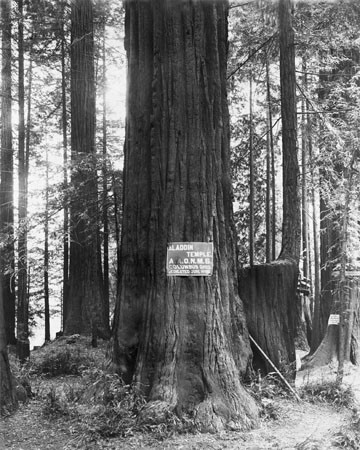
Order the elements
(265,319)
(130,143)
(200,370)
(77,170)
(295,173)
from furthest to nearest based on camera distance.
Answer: (77,170), (295,173), (265,319), (130,143), (200,370)

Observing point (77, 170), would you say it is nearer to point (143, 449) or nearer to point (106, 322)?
point (106, 322)

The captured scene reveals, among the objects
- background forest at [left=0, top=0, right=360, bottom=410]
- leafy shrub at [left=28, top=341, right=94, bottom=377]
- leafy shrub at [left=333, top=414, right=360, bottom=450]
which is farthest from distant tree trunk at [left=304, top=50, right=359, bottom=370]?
leafy shrub at [left=28, top=341, right=94, bottom=377]

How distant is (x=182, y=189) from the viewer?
6.25 meters

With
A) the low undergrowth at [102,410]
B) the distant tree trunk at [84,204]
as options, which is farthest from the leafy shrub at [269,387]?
the distant tree trunk at [84,204]

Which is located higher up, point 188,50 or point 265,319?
point 188,50

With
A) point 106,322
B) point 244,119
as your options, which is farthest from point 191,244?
point 244,119

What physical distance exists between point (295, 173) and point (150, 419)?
19.4 feet

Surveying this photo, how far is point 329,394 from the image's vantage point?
7.50 m

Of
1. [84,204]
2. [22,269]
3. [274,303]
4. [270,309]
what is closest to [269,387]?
[270,309]

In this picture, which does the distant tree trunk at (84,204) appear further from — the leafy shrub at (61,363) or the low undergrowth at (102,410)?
the low undergrowth at (102,410)

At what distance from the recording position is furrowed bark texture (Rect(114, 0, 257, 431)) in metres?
5.93

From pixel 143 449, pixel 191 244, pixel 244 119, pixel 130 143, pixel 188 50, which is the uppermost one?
pixel 244 119

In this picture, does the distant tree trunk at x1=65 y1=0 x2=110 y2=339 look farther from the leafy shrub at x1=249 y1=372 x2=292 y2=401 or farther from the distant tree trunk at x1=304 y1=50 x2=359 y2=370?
the leafy shrub at x1=249 y1=372 x2=292 y2=401

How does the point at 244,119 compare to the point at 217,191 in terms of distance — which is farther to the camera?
the point at 244,119
